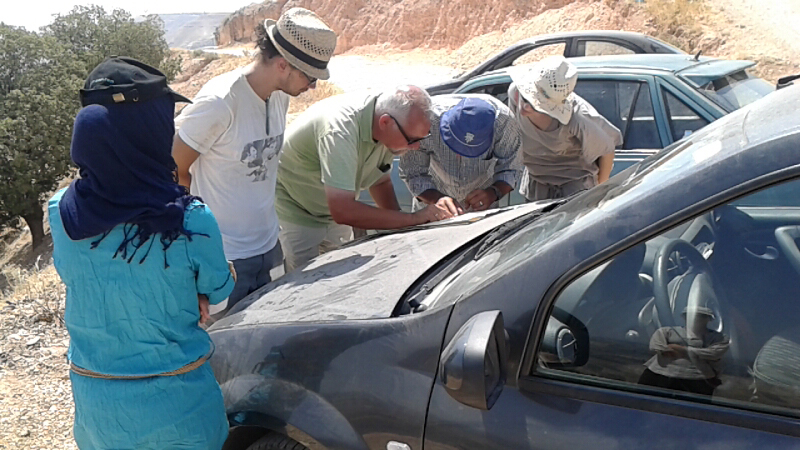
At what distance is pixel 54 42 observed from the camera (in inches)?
1131

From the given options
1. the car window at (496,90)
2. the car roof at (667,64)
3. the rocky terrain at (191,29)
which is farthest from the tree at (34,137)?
the rocky terrain at (191,29)

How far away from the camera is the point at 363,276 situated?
90.5 inches

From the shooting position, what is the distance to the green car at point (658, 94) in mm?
4730

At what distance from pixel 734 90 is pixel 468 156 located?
2552 millimetres

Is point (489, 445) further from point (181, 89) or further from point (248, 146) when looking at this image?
point (181, 89)

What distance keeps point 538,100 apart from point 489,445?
2.52 meters

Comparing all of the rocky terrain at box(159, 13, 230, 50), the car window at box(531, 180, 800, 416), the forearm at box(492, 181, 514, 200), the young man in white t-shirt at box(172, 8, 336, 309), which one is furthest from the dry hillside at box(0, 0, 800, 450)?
the rocky terrain at box(159, 13, 230, 50)

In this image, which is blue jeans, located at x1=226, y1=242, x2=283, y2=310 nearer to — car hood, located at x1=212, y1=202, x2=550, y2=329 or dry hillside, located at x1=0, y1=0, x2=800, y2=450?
car hood, located at x1=212, y1=202, x2=550, y2=329

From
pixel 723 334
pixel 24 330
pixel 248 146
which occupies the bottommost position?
pixel 24 330

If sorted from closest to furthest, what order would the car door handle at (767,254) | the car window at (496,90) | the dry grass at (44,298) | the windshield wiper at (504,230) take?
the car door handle at (767,254) → the windshield wiper at (504,230) → the dry grass at (44,298) → the car window at (496,90)

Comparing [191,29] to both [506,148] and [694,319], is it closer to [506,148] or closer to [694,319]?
[506,148]

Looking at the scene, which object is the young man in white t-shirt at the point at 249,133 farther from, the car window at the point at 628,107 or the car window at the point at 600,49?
the car window at the point at 600,49

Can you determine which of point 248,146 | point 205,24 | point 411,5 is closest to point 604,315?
point 248,146

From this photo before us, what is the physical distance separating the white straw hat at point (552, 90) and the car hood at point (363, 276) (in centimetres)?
111
